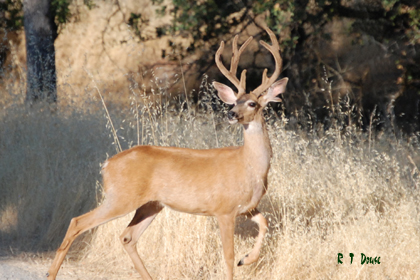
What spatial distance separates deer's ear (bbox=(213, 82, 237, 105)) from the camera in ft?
16.4

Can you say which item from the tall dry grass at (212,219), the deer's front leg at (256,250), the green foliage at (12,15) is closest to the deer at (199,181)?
the deer's front leg at (256,250)

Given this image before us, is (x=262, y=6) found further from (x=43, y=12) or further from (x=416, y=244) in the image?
(x=416, y=244)

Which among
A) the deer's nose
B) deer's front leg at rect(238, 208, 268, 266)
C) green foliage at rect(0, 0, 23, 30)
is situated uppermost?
green foliage at rect(0, 0, 23, 30)

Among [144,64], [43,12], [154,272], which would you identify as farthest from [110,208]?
[144,64]

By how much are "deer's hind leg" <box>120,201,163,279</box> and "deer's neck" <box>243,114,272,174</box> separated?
0.98m

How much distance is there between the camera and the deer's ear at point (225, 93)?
499 cm

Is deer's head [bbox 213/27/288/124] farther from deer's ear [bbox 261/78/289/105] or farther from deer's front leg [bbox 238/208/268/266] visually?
deer's front leg [bbox 238/208/268/266]

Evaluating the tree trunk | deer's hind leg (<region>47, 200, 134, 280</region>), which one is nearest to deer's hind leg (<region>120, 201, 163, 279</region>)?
deer's hind leg (<region>47, 200, 134, 280</region>)

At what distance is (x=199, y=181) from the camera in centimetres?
458

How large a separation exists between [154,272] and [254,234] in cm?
109

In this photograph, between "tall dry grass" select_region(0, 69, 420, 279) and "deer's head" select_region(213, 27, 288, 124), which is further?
"tall dry grass" select_region(0, 69, 420, 279)

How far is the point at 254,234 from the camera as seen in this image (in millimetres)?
5598

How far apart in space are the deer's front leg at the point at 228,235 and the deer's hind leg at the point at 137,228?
74 centimetres

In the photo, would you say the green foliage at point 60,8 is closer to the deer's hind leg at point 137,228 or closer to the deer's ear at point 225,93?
the deer's ear at point 225,93
